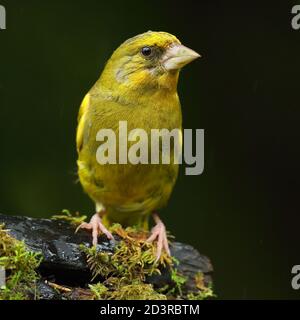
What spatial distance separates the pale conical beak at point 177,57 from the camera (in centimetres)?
438

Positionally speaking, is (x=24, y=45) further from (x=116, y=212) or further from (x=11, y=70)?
(x=116, y=212)

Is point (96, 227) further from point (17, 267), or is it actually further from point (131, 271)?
point (17, 267)

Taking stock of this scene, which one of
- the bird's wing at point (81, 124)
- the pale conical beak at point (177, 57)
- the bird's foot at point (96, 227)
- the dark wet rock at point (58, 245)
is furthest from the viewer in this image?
the bird's wing at point (81, 124)

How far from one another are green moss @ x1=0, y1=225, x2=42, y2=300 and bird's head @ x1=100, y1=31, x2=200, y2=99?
1376 mm

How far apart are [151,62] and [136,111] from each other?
1.03 ft

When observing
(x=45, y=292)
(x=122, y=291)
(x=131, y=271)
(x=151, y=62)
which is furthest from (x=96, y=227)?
(x=151, y=62)

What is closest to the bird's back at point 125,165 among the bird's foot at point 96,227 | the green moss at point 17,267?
the bird's foot at point 96,227

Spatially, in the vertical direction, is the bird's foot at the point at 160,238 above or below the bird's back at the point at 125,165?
below

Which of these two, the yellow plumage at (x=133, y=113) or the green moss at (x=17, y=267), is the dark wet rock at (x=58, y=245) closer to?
the green moss at (x=17, y=267)

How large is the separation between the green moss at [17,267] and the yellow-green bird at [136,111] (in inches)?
33.4

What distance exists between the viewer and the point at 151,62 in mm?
4520

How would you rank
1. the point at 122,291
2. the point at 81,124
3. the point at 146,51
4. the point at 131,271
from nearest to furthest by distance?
the point at 122,291 < the point at 131,271 < the point at 146,51 < the point at 81,124
